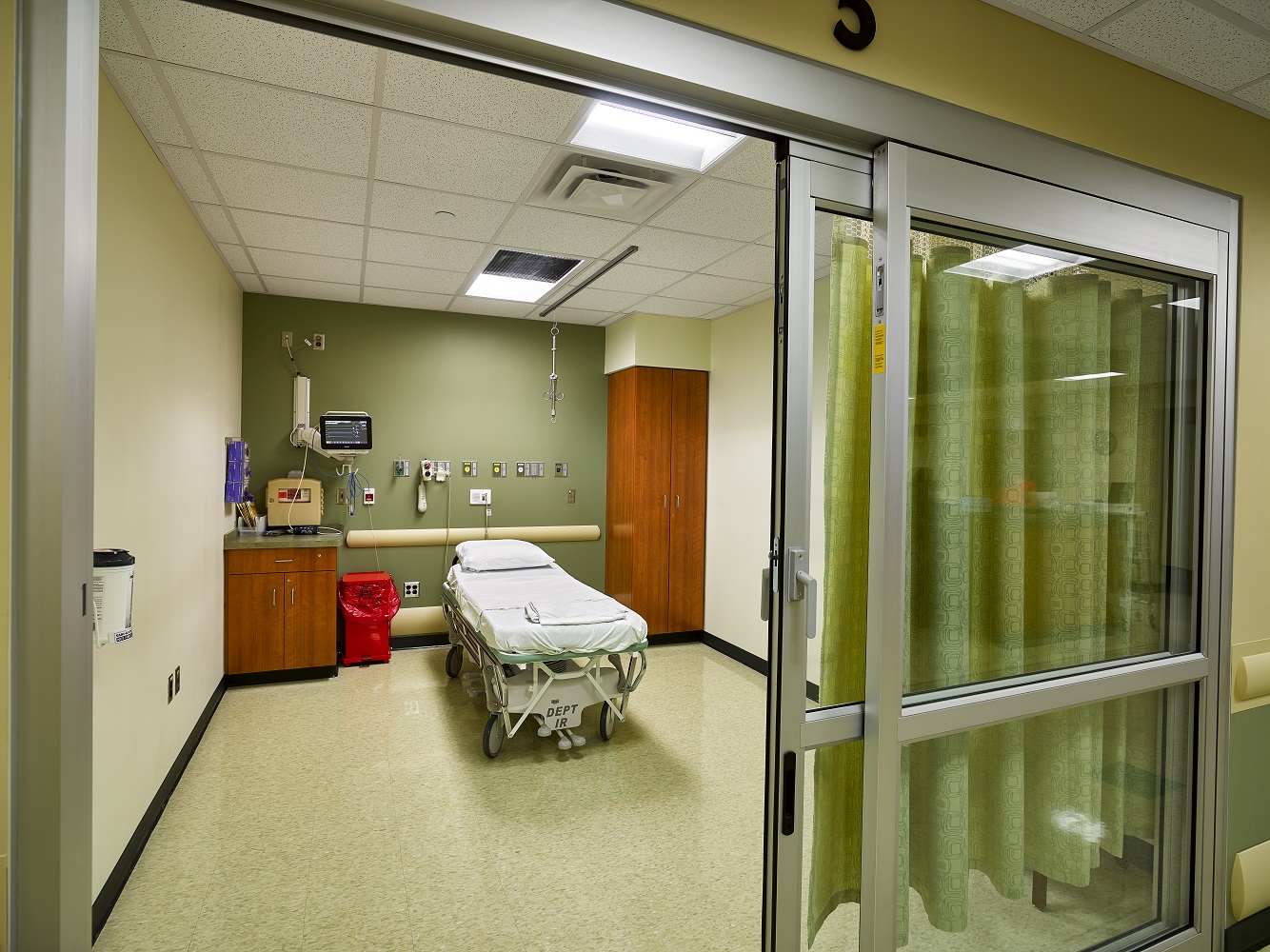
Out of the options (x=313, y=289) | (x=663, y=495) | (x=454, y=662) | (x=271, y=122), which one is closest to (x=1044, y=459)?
(x=271, y=122)

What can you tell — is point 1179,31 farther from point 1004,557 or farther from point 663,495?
point 663,495

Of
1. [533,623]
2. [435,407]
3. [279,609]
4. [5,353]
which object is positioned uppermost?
[435,407]

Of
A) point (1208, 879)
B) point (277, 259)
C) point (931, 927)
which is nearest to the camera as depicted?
point (931, 927)

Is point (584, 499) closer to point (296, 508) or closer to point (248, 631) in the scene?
point (296, 508)

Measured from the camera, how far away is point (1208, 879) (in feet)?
6.61

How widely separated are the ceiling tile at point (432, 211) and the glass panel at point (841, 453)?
2.07 metres

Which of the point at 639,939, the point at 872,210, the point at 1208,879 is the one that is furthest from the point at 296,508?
the point at 1208,879

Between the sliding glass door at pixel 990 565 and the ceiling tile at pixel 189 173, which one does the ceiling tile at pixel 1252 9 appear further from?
the ceiling tile at pixel 189 173

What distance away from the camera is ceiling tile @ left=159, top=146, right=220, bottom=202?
2.68 metres

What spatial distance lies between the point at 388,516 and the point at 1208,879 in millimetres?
5186

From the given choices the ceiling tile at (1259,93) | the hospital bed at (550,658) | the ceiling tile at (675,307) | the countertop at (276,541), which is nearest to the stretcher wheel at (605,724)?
the hospital bed at (550,658)

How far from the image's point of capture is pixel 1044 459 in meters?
1.84

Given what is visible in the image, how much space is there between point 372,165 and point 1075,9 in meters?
2.38

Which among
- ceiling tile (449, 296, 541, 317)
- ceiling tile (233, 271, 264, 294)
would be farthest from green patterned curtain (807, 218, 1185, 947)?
ceiling tile (233, 271, 264, 294)
